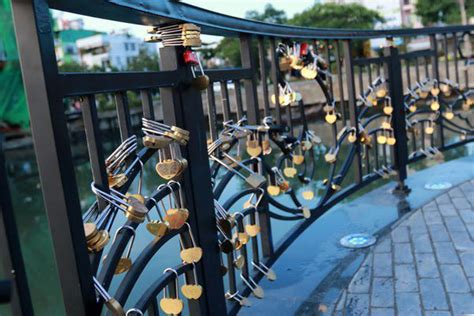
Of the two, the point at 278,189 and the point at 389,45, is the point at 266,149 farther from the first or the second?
the point at 389,45

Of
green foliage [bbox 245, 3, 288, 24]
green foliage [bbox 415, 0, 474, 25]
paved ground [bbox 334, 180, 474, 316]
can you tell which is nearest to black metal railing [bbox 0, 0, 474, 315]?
paved ground [bbox 334, 180, 474, 316]

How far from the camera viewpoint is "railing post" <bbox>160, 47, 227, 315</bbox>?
145cm

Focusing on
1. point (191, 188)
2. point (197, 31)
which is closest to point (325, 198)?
point (191, 188)

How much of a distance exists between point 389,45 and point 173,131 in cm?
246

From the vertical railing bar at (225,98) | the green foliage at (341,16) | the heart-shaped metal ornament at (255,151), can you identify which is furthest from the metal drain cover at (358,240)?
the green foliage at (341,16)

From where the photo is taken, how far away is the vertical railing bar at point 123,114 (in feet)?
4.10

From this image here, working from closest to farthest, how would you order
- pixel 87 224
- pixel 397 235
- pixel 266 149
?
pixel 87 224 < pixel 266 149 < pixel 397 235

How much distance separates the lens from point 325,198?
2.67 m

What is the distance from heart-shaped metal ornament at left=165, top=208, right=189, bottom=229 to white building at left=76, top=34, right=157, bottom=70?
6194 cm

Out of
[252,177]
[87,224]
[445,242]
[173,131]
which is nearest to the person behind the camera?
[87,224]

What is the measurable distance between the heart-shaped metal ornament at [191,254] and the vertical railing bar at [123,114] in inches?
15.5

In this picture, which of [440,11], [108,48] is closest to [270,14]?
[440,11]

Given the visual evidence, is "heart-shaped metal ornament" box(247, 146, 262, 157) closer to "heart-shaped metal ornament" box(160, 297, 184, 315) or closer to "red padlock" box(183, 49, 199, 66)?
"red padlock" box(183, 49, 199, 66)

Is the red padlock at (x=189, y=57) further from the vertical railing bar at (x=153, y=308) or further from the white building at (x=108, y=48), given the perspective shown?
the white building at (x=108, y=48)
